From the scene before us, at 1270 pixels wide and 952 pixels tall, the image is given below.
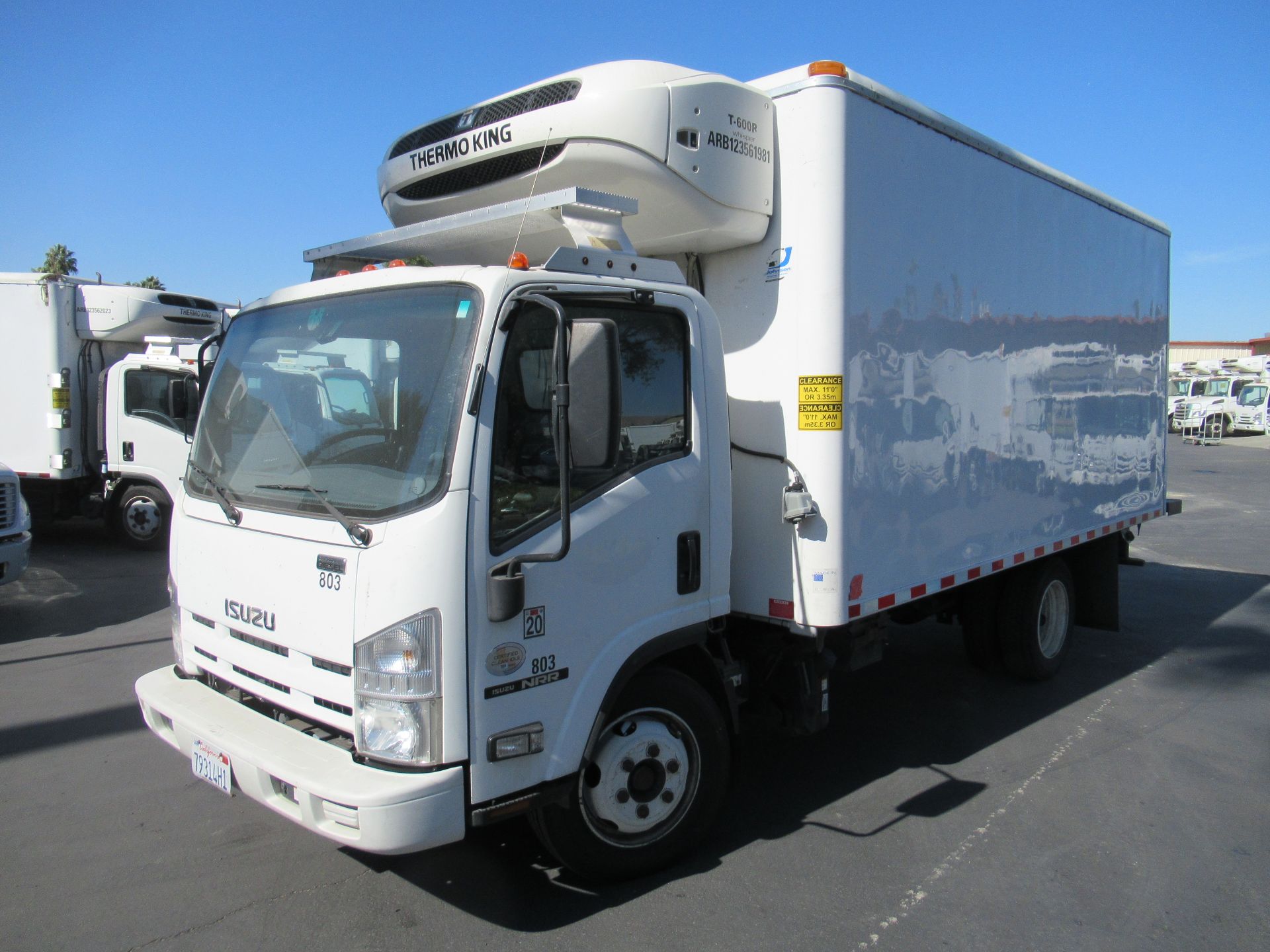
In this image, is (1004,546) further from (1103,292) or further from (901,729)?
(1103,292)

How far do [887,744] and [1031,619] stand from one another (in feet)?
5.42

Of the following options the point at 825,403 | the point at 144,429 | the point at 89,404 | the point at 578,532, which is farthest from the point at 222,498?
the point at 89,404

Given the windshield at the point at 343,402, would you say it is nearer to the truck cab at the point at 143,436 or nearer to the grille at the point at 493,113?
the grille at the point at 493,113

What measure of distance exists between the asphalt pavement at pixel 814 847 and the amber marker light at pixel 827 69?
3.24 meters

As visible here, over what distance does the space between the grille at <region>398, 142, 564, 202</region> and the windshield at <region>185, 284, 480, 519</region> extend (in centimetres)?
101

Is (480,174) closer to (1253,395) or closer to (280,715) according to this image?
(280,715)

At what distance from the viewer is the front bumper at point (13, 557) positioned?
7.88 metres

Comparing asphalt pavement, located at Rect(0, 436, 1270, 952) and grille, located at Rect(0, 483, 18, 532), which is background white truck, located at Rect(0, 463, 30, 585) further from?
asphalt pavement, located at Rect(0, 436, 1270, 952)

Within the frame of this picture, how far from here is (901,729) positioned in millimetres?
5641

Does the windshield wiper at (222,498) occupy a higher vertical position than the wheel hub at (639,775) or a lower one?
higher

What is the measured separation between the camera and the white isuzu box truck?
3.03m

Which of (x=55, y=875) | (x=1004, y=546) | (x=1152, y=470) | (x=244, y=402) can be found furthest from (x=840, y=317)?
(x=1152, y=470)

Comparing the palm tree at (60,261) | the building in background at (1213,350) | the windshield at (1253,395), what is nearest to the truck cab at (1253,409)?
the windshield at (1253,395)

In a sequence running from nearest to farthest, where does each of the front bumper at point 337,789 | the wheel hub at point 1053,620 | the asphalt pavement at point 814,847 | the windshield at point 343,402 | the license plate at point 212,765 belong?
the front bumper at point 337,789, the windshield at point 343,402, the license plate at point 212,765, the asphalt pavement at point 814,847, the wheel hub at point 1053,620
